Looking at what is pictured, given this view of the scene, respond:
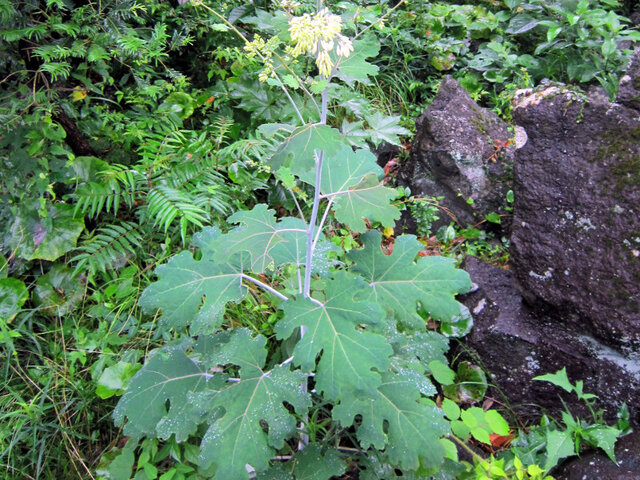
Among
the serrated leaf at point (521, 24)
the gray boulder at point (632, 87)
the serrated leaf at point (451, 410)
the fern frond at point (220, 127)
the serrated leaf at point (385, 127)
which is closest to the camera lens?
the serrated leaf at point (451, 410)

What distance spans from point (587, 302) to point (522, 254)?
44cm

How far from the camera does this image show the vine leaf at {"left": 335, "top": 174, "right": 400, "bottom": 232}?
5.75 feet

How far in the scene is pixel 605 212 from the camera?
8.03 ft

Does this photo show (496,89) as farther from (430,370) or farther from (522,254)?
(430,370)

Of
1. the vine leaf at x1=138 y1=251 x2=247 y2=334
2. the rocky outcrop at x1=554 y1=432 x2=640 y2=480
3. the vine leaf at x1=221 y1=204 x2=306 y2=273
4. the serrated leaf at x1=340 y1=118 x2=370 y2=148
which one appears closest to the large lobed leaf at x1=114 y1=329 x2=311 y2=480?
the vine leaf at x1=138 y1=251 x2=247 y2=334

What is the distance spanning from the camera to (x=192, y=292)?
182 cm

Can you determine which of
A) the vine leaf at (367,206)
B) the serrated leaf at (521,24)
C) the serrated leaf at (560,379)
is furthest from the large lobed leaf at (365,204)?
the serrated leaf at (521,24)

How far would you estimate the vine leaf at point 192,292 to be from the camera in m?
1.78

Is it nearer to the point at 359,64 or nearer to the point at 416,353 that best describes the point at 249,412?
the point at 416,353

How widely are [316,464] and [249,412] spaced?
1.34ft

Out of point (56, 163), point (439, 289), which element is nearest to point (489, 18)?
point (439, 289)

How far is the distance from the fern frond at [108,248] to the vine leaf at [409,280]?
5.34 feet

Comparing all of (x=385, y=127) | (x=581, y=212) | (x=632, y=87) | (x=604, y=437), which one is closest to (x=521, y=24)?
(x=385, y=127)

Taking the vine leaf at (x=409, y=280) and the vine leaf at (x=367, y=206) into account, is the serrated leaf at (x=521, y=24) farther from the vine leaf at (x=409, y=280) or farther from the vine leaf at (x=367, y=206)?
the vine leaf at (x=367, y=206)
